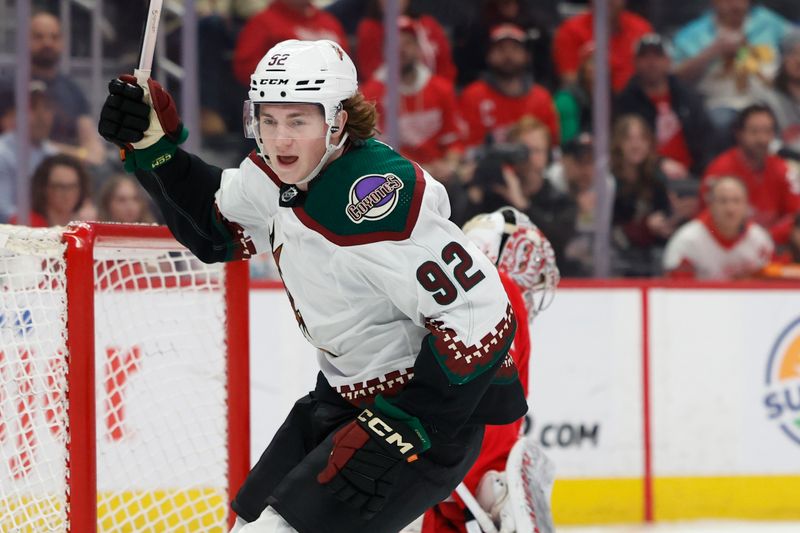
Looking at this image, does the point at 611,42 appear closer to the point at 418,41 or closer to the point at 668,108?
the point at 668,108

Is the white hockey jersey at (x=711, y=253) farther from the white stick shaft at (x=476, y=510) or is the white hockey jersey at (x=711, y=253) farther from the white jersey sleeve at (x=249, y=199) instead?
the white jersey sleeve at (x=249, y=199)

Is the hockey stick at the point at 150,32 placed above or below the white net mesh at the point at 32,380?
above

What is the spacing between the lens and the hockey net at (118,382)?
2119 mm

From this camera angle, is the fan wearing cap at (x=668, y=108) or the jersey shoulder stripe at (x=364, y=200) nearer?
the jersey shoulder stripe at (x=364, y=200)

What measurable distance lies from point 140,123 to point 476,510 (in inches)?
39.4

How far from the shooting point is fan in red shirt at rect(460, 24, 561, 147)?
470 cm

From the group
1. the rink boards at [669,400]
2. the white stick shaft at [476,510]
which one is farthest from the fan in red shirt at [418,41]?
the white stick shaft at [476,510]

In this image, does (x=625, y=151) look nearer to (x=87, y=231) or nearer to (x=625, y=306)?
(x=625, y=306)

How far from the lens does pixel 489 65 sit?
15.7 ft

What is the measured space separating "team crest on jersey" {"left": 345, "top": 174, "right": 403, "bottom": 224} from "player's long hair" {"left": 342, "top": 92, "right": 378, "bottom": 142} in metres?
0.12

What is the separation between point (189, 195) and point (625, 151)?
9.23ft

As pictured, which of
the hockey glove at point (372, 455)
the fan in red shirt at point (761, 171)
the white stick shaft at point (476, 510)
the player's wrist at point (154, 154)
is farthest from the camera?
the fan in red shirt at point (761, 171)

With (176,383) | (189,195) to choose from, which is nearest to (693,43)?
(176,383)

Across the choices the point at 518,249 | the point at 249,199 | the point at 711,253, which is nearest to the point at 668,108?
the point at 711,253
